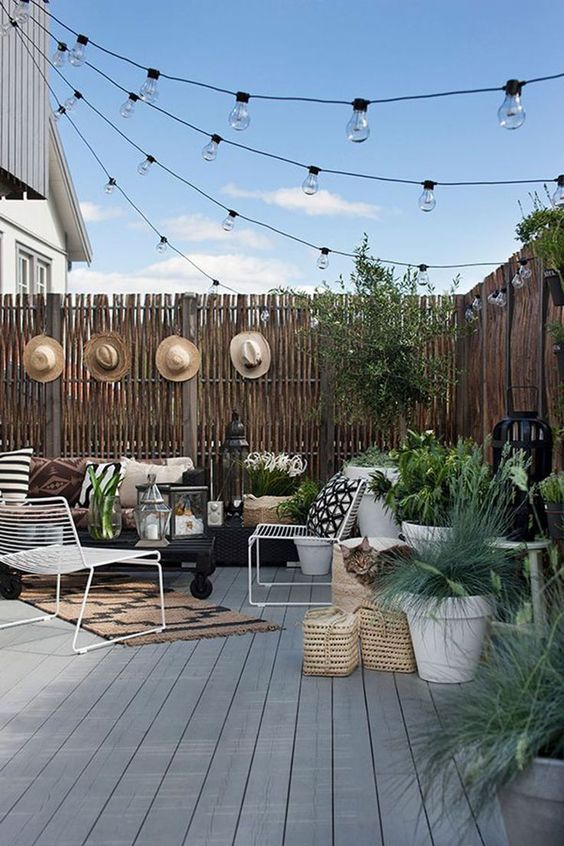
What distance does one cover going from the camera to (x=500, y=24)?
28.1 feet

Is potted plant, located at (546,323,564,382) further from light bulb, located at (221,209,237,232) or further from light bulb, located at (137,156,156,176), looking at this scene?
light bulb, located at (137,156,156,176)

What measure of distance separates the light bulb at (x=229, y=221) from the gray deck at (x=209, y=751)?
3767 mm

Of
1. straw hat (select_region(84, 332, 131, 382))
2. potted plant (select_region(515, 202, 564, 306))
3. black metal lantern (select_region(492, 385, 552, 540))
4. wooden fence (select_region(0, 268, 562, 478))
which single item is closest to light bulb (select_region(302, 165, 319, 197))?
Answer: potted plant (select_region(515, 202, 564, 306))

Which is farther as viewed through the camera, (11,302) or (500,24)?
(11,302)

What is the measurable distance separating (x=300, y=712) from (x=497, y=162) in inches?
240

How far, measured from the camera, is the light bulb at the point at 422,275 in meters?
8.59

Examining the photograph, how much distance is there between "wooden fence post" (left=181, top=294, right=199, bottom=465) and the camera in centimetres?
952

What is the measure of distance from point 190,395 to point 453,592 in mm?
5460

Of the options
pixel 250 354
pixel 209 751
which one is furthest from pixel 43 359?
pixel 209 751

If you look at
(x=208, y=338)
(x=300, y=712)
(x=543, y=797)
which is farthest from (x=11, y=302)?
(x=543, y=797)

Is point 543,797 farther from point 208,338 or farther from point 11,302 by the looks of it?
point 11,302

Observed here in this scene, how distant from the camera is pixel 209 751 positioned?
145 inches

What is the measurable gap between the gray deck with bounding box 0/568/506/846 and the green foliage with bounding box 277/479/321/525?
8.39 feet

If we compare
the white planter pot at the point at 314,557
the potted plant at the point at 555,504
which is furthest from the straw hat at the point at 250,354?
the potted plant at the point at 555,504
